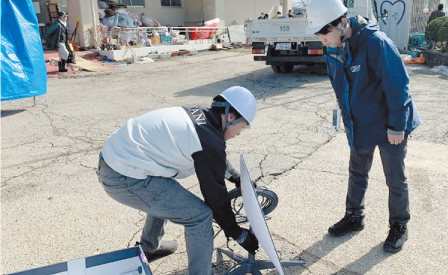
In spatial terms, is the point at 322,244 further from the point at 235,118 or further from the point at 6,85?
the point at 6,85

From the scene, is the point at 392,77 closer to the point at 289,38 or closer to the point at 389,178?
the point at 389,178

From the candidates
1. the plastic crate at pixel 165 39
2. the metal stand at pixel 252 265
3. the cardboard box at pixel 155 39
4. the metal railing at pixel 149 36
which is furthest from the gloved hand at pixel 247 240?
the plastic crate at pixel 165 39

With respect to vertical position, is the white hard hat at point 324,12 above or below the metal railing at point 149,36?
below

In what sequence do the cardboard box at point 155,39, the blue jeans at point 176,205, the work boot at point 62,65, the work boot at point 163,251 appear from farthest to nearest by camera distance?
the cardboard box at point 155,39 < the work boot at point 62,65 < the work boot at point 163,251 < the blue jeans at point 176,205

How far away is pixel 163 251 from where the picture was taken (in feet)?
9.78

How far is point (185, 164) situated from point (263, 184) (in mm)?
2033

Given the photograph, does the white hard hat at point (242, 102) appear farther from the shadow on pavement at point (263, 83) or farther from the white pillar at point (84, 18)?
the white pillar at point (84, 18)

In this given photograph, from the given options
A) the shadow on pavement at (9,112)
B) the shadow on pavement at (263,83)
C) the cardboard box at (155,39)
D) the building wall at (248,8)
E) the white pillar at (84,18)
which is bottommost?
the shadow on pavement at (9,112)

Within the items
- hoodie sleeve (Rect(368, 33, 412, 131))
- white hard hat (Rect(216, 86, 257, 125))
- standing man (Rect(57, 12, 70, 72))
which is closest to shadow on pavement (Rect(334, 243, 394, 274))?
hoodie sleeve (Rect(368, 33, 412, 131))

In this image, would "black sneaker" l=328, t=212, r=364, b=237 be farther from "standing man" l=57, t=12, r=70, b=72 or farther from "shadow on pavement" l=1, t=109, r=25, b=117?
"standing man" l=57, t=12, r=70, b=72

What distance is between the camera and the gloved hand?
2.31 metres

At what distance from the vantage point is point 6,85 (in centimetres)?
725

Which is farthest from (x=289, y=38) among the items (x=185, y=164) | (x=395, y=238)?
(x=185, y=164)

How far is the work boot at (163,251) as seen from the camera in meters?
2.95
